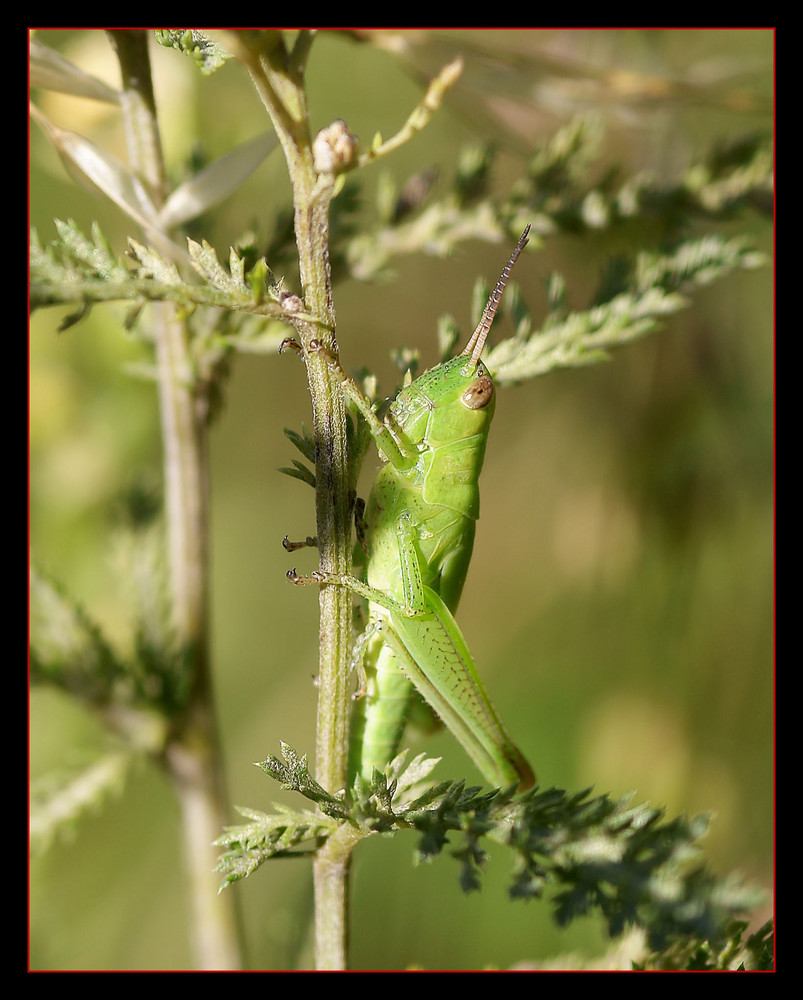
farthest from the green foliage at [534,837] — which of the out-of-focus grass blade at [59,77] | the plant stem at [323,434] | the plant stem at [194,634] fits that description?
the out-of-focus grass blade at [59,77]

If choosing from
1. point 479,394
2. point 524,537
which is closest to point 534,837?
point 479,394

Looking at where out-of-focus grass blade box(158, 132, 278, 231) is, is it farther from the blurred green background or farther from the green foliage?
the green foliage

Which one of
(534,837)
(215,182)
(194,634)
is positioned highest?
(215,182)

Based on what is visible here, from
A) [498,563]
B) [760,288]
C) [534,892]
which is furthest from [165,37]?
[498,563]

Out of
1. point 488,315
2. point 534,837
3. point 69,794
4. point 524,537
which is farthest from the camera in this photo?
point 524,537

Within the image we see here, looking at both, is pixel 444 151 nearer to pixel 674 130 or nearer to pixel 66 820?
pixel 674 130

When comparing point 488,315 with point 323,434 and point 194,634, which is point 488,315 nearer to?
point 323,434

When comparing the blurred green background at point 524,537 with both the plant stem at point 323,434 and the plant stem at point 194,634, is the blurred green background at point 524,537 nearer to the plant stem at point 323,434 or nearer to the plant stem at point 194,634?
the plant stem at point 194,634
